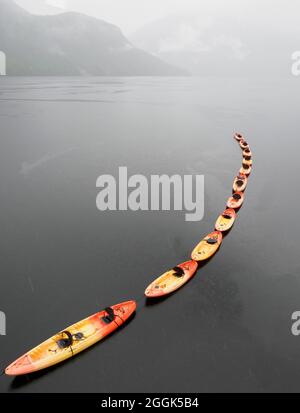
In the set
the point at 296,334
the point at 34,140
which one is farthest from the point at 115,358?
the point at 34,140

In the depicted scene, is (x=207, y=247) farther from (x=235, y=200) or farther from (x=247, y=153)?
(x=247, y=153)

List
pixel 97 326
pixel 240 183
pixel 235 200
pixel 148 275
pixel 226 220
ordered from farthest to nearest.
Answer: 1. pixel 240 183
2. pixel 235 200
3. pixel 226 220
4. pixel 148 275
5. pixel 97 326

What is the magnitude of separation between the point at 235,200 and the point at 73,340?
32994 millimetres

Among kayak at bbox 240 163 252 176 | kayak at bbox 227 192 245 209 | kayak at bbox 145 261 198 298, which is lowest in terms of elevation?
kayak at bbox 145 261 198 298

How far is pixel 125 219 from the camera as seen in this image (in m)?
45.2

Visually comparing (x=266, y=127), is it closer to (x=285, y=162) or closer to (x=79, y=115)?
(x=285, y=162)

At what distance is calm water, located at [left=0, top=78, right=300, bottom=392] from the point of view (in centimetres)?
2547

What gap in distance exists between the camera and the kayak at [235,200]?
161 feet

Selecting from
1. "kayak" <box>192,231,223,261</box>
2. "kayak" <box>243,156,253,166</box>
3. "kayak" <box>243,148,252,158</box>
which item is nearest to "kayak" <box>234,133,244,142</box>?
"kayak" <box>243,148,252,158</box>

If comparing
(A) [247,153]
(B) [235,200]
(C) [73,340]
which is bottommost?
A: (C) [73,340]

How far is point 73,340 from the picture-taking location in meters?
26.4

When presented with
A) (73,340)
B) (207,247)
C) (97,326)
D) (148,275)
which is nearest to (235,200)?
(207,247)

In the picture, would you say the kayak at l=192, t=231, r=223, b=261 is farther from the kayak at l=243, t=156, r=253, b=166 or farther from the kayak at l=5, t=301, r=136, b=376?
the kayak at l=243, t=156, r=253, b=166

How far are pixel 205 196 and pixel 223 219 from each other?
919 centimetres
